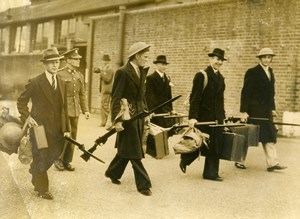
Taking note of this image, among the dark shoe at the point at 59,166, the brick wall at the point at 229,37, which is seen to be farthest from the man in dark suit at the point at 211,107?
the brick wall at the point at 229,37

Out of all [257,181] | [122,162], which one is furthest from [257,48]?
[122,162]

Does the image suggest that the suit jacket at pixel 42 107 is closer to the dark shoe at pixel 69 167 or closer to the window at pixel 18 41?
the dark shoe at pixel 69 167

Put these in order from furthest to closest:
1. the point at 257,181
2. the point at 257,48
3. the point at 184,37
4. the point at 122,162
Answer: the point at 184,37, the point at 257,48, the point at 257,181, the point at 122,162

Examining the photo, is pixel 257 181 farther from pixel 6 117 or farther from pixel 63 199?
pixel 6 117

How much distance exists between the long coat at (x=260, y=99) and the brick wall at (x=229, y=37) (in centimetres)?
370

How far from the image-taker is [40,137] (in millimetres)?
4805

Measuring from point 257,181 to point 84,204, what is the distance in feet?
8.77

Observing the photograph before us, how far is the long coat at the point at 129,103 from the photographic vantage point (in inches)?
208

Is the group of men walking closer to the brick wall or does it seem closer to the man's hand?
the man's hand

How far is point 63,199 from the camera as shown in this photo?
496cm

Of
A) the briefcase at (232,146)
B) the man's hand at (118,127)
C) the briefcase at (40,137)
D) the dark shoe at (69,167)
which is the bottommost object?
the dark shoe at (69,167)

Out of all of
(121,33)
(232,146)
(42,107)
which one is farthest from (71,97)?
(121,33)

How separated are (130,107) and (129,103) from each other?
0.05 metres

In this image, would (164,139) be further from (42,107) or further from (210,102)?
(42,107)
